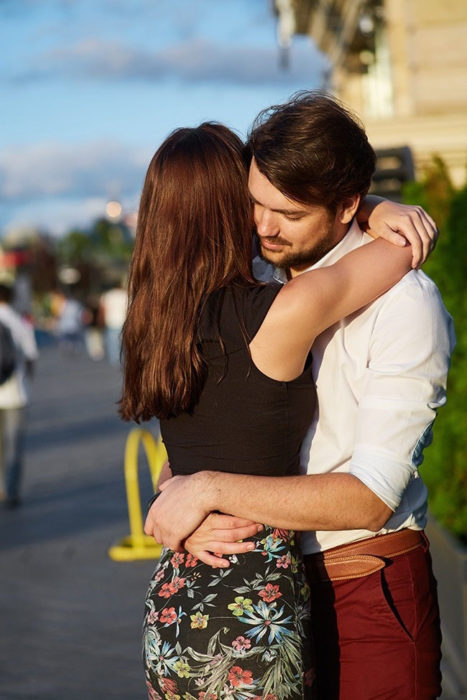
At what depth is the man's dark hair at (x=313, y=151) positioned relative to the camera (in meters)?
2.34

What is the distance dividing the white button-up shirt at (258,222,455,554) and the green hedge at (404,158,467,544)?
→ 11.2 ft

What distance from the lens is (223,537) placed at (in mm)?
2357

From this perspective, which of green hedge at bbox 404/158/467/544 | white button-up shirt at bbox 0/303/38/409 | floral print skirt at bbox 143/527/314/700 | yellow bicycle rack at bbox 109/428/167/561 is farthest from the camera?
white button-up shirt at bbox 0/303/38/409

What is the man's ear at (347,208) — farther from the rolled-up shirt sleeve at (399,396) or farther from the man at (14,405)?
the man at (14,405)

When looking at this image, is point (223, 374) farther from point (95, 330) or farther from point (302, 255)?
point (95, 330)

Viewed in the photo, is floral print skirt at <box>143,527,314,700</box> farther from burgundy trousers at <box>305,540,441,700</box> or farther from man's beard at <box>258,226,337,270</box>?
man's beard at <box>258,226,337,270</box>

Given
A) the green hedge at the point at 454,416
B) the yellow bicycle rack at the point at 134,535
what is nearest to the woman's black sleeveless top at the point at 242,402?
the green hedge at the point at 454,416

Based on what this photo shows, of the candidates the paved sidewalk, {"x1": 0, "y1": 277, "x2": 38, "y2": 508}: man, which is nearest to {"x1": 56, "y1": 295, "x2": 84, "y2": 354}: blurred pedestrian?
the paved sidewalk

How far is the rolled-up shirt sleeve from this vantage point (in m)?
2.32

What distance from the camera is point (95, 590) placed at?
7.40 meters

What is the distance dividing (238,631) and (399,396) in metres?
0.58

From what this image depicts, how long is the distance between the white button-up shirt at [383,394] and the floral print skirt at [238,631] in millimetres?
203

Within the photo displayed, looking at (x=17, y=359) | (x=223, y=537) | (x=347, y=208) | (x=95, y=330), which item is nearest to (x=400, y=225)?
(x=347, y=208)

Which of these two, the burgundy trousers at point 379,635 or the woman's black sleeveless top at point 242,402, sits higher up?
the woman's black sleeveless top at point 242,402
